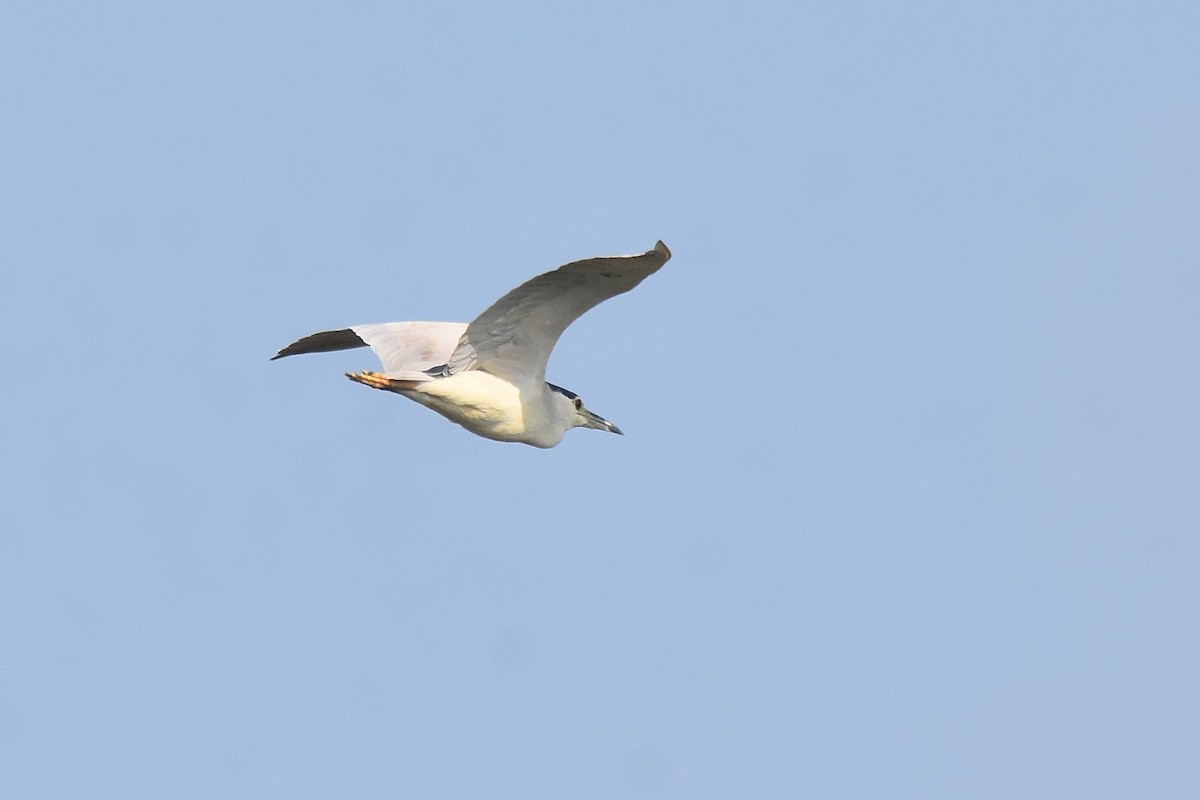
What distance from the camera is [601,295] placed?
1474cm

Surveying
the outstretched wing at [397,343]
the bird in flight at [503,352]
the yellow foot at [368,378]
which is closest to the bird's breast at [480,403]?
the bird in flight at [503,352]

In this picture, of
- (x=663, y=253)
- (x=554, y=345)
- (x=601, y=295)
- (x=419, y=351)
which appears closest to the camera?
(x=663, y=253)

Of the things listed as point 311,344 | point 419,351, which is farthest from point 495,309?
point 311,344

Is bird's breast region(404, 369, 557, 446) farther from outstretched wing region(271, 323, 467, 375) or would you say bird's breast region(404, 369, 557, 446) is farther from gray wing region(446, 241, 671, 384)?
outstretched wing region(271, 323, 467, 375)

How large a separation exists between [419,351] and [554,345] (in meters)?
1.70

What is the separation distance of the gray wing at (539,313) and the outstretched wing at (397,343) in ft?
2.47

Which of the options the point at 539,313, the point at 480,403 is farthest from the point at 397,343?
the point at 539,313

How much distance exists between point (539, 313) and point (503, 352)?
2.42ft

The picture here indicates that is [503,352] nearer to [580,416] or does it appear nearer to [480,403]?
[480,403]

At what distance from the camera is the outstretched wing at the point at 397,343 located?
1689 cm

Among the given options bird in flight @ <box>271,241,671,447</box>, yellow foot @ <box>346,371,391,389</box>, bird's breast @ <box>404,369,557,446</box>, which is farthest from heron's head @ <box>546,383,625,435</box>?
yellow foot @ <box>346,371,391,389</box>

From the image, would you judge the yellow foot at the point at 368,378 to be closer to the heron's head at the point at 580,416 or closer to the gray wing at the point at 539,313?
the gray wing at the point at 539,313

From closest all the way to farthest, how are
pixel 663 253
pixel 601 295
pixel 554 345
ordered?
pixel 663 253, pixel 601 295, pixel 554 345

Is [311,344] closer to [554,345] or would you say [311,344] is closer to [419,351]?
[419,351]
